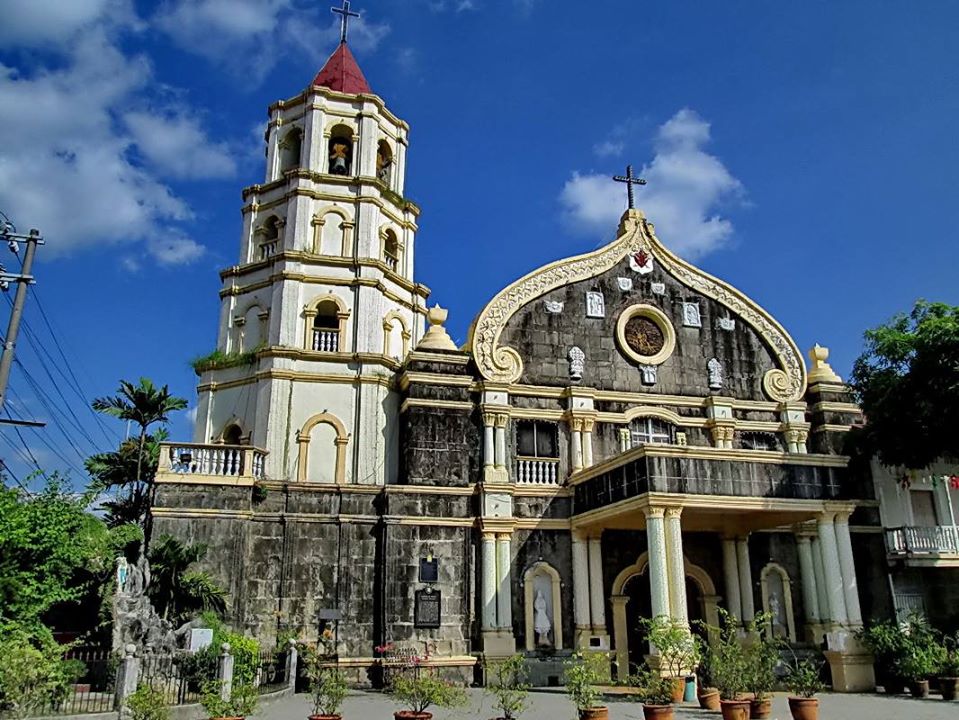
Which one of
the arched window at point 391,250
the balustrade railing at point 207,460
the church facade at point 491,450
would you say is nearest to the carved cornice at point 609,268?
the church facade at point 491,450

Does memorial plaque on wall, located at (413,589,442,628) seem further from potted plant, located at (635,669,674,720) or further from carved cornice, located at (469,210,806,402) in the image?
potted plant, located at (635,669,674,720)

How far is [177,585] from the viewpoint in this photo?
665 inches

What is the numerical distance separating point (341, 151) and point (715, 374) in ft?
41.4

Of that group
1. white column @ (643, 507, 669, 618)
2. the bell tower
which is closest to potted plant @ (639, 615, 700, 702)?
white column @ (643, 507, 669, 618)

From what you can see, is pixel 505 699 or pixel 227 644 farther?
pixel 227 644

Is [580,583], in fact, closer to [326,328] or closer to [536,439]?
[536,439]

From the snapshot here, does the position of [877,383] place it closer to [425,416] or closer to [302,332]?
[425,416]

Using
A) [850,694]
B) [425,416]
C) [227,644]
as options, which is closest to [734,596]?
[850,694]

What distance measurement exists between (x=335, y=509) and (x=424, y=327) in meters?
7.50

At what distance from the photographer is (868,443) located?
70.0 ft

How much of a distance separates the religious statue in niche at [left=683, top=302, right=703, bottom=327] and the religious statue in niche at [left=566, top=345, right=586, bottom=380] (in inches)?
130

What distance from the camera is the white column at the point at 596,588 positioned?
19.9m

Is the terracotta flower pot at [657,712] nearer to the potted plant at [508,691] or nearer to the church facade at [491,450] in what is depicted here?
the potted plant at [508,691]

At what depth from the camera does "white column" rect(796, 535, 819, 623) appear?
20.6 metres
